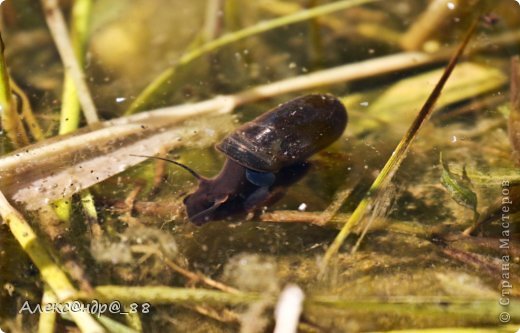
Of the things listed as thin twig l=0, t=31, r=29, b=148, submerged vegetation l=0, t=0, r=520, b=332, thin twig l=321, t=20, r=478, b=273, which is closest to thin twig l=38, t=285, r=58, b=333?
submerged vegetation l=0, t=0, r=520, b=332

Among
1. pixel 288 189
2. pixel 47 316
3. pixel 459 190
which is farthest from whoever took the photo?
pixel 288 189

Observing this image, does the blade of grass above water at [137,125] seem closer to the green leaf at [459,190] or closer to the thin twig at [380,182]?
the thin twig at [380,182]

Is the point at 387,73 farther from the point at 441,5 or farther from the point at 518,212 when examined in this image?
the point at 518,212

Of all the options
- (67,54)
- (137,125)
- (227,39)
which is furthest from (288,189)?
(67,54)

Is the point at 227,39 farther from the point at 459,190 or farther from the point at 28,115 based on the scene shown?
the point at 459,190

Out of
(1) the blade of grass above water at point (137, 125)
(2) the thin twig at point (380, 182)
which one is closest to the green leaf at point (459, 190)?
(2) the thin twig at point (380, 182)

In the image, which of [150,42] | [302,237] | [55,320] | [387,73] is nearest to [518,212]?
[302,237]

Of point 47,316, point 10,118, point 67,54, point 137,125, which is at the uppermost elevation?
point 67,54
